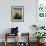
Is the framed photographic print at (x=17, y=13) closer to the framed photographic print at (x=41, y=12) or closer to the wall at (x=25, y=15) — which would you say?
the wall at (x=25, y=15)

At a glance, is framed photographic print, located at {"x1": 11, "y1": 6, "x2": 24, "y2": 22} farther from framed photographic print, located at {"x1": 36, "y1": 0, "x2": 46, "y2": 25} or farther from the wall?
framed photographic print, located at {"x1": 36, "y1": 0, "x2": 46, "y2": 25}

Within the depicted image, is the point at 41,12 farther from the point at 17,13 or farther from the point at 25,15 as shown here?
the point at 17,13

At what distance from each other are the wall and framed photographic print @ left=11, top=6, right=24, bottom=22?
144 millimetres

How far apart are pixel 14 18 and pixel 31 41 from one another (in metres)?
1.40

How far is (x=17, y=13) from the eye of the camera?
739 cm

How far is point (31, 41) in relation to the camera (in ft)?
24.7

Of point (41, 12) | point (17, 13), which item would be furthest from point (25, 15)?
point (41, 12)

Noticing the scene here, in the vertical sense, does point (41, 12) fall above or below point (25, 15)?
above

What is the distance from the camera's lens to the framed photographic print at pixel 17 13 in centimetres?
737

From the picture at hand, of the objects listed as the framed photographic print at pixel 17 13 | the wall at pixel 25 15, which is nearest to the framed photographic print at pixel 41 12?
the wall at pixel 25 15

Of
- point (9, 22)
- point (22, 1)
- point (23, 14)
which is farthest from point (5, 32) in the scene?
point (22, 1)

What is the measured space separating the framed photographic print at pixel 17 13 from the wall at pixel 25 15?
14 cm

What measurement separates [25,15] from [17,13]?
15.7 inches

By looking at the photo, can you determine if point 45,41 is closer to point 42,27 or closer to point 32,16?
point 42,27
